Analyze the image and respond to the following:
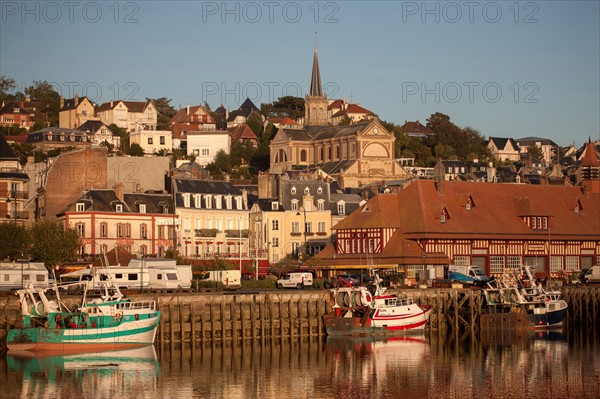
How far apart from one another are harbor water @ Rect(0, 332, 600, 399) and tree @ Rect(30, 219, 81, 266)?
784 inches

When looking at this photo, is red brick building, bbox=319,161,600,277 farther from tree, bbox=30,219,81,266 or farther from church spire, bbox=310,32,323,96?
church spire, bbox=310,32,323,96

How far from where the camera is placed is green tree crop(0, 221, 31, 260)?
8006 centimetres

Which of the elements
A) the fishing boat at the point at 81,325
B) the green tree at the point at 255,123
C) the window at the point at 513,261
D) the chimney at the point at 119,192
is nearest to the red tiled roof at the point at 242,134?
the green tree at the point at 255,123

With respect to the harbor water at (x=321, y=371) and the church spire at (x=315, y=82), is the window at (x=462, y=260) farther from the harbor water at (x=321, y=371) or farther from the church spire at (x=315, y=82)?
the church spire at (x=315, y=82)

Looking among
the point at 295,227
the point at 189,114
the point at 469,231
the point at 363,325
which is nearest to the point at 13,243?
the point at 363,325

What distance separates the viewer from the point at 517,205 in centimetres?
8950

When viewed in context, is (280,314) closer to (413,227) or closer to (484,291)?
(484,291)

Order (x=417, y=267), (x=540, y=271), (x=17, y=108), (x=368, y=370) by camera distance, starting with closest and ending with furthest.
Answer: (x=368, y=370) < (x=417, y=267) < (x=540, y=271) < (x=17, y=108)

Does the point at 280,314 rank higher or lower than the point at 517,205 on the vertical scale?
lower

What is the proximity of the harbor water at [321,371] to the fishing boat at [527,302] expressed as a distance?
15.0 ft

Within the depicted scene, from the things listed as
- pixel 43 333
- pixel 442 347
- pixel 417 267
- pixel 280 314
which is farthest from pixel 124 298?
pixel 417 267

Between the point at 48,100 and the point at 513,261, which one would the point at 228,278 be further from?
the point at 48,100

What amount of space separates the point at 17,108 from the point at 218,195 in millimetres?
85745

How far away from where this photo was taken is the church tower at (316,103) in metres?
186
